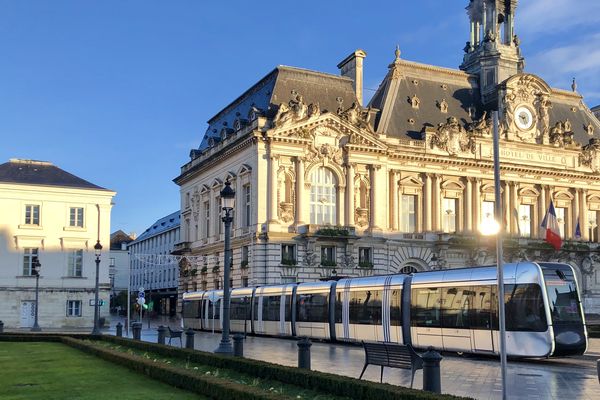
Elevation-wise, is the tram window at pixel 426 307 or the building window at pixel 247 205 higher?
the building window at pixel 247 205

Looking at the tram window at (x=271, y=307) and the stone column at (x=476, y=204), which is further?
the stone column at (x=476, y=204)

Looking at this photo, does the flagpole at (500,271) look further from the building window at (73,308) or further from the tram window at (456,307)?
the building window at (73,308)

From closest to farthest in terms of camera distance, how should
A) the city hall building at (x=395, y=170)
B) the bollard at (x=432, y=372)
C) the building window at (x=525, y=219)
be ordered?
the bollard at (x=432, y=372) < the city hall building at (x=395, y=170) < the building window at (x=525, y=219)

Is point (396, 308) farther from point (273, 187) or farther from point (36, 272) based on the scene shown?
point (36, 272)

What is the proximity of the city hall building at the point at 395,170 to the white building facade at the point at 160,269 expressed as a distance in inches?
1320

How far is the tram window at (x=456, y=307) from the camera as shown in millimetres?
30062

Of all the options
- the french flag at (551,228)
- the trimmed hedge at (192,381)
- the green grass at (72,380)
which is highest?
the french flag at (551,228)

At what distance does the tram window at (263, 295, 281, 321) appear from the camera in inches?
1804

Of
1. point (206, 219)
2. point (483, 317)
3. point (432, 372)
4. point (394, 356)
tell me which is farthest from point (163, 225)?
point (432, 372)

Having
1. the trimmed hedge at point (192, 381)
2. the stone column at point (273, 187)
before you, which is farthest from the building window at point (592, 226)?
the trimmed hedge at point (192, 381)

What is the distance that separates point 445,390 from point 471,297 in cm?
1113

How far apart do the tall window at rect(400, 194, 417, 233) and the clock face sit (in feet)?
40.9

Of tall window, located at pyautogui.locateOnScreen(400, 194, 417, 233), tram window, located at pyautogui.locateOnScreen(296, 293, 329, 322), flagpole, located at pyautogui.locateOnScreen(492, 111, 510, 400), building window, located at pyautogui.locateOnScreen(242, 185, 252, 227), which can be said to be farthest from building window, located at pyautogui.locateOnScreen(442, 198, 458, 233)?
flagpole, located at pyautogui.locateOnScreen(492, 111, 510, 400)

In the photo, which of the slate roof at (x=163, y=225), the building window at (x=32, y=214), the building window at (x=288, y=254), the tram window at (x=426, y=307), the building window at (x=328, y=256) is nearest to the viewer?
the tram window at (x=426, y=307)
